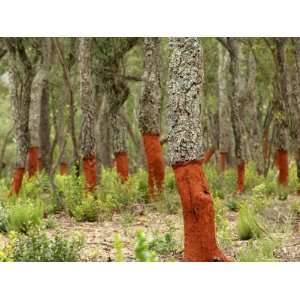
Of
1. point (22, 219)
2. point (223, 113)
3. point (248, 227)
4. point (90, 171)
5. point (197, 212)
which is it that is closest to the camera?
point (197, 212)

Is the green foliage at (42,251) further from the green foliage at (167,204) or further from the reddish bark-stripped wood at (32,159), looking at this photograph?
the reddish bark-stripped wood at (32,159)

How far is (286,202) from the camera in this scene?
13.1 m

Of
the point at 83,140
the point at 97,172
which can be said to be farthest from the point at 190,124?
the point at 97,172

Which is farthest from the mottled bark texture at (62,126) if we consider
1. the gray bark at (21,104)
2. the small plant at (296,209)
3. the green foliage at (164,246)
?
the green foliage at (164,246)

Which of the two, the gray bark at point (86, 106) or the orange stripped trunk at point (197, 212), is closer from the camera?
the orange stripped trunk at point (197, 212)

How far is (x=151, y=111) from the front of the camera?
12.7 meters

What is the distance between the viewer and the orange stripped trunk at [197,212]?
6902 mm

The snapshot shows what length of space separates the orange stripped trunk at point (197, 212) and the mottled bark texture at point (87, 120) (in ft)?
19.6

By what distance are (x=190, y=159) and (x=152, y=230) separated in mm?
2821

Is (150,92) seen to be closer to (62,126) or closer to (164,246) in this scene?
(62,126)

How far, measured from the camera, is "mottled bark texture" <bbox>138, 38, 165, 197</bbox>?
1259cm

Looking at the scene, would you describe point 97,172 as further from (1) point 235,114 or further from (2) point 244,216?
(2) point 244,216

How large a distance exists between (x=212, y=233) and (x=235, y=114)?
25.9 ft

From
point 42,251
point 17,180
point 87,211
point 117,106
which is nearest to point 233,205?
point 87,211
